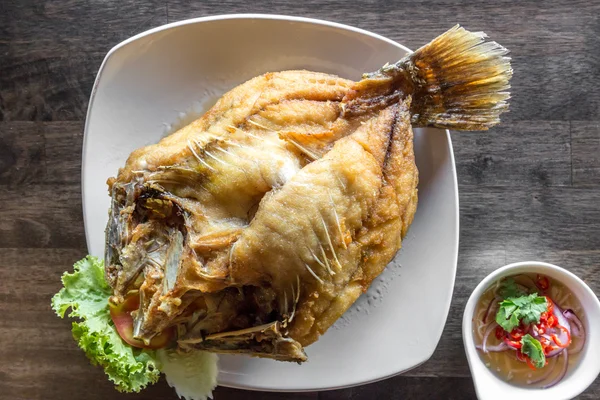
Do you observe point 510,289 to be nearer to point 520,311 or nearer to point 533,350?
point 520,311

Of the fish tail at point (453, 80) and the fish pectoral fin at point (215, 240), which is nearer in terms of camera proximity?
the fish pectoral fin at point (215, 240)

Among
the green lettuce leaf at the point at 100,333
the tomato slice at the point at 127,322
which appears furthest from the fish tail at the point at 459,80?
the green lettuce leaf at the point at 100,333

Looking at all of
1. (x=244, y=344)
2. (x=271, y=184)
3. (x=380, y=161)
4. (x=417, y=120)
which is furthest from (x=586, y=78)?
(x=244, y=344)

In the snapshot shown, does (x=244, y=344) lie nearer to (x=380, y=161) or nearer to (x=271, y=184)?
(x=271, y=184)

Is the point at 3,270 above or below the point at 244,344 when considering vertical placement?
below

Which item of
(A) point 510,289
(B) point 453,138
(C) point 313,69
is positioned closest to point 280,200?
(C) point 313,69

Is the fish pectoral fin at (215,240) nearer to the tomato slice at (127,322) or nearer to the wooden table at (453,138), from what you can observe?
the tomato slice at (127,322)

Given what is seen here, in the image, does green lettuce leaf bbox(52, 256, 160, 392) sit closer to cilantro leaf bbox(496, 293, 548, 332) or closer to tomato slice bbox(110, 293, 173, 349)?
tomato slice bbox(110, 293, 173, 349)
